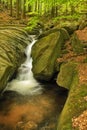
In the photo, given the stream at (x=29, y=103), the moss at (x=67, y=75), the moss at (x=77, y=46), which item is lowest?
the stream at (x=29, y=103)

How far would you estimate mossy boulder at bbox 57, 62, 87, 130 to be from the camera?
9.38 metres

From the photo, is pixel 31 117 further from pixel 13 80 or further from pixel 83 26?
pixel 83 26

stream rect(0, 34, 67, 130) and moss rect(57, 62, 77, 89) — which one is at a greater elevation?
moss rect(57, 62, 77, 89)

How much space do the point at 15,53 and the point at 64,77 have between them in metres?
5.41

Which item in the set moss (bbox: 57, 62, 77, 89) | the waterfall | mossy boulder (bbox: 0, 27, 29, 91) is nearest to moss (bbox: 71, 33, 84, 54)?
moss (bbox: 57, 62, 77, 89)

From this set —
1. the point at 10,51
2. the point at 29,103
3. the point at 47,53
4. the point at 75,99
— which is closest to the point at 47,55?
the point at 47,53

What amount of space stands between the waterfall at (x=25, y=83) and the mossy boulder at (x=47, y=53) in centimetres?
71

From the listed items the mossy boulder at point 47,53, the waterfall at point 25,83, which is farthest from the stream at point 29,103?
the mossy boulder at point 47,53

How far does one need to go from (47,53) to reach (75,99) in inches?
273

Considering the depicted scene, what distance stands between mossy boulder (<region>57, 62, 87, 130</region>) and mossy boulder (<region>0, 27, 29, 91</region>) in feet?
11.5

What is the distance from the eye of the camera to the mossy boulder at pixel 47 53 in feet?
54.2

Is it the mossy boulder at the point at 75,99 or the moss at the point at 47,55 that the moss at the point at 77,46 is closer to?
the moss at the point at 47,55

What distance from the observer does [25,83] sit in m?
17.3

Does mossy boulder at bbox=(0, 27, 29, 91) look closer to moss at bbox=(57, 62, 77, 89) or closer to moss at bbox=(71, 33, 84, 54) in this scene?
moss at bbox=(57, 62, 77, 89)
